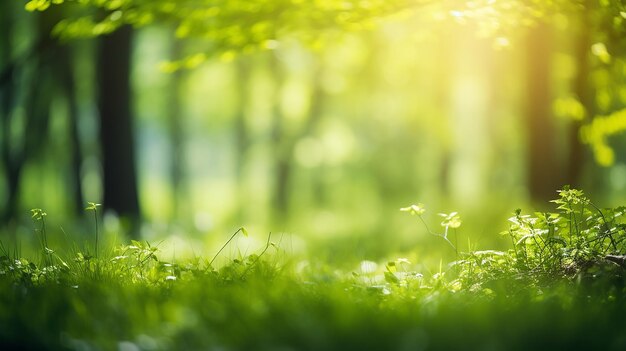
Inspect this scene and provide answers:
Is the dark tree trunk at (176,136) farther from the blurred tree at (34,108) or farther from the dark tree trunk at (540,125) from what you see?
the dark tree trunk at (540,125)

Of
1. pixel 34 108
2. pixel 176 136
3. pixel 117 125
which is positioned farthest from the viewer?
pixel 176 136

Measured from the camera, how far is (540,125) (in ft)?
33.7

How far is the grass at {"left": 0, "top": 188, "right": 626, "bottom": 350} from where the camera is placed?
9.39 feet

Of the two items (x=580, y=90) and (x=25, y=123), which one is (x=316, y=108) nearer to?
(x=25, y=123)

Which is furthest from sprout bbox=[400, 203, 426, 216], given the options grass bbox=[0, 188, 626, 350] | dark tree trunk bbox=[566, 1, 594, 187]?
dark tree trunk bbox=[566, 1, 594, 187]

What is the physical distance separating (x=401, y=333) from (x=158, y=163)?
48612 mm

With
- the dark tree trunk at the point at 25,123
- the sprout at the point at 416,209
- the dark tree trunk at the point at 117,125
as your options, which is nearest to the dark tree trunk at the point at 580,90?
the sprout at the point at 416,209

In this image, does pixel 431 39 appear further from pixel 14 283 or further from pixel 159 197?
pixel 159 197

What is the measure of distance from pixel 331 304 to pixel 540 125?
Answer: 7.88 m

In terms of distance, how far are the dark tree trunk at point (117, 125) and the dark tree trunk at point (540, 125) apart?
21.5ft

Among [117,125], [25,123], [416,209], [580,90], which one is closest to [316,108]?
[25,123]

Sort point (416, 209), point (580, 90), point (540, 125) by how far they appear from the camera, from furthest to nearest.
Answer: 1. point (540, 125)
2. point (580, 90)
3. point (416, 209)

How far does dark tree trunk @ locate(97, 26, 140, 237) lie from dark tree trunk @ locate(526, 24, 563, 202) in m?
6.54

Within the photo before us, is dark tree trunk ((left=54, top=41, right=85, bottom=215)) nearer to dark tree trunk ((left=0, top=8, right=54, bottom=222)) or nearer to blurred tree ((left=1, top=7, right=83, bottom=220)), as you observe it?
blurred tree ((left=1, top=7, right=83, bottom=220))
